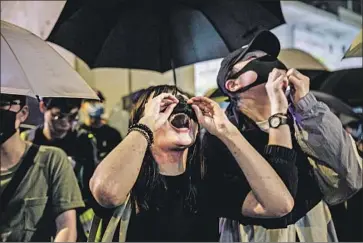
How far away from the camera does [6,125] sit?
1683 mm

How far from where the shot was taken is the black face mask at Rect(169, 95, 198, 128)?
142cm

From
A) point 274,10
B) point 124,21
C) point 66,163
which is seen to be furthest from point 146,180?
point 274,10

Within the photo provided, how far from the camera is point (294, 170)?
149 cm

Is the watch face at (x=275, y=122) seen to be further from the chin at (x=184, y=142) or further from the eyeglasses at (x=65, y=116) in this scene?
the eyeglasses at (x=65, y=116)

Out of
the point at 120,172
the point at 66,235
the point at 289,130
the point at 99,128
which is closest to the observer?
the point at 120,172

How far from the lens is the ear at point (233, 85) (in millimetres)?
1593

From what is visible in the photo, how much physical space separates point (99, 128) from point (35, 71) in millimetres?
488

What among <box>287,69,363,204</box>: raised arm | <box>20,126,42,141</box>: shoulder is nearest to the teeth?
<box>287,69,363,204</box>: raised arm

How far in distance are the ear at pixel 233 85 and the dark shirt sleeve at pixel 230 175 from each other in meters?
0.19

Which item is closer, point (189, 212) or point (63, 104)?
point (189, 212)

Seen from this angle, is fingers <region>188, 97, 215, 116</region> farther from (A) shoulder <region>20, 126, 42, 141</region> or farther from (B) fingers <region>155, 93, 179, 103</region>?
(A) shoulder <region>20, 126, 42, 141</region>

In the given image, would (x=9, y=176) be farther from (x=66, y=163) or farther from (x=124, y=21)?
(x=124, y=21)

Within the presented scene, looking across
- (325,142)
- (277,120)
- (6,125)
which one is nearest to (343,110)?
(325,142)

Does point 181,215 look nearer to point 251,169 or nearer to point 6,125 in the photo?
point 251,169
